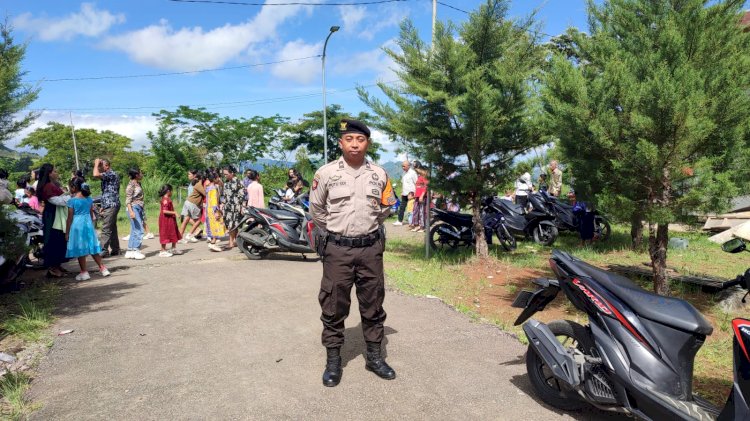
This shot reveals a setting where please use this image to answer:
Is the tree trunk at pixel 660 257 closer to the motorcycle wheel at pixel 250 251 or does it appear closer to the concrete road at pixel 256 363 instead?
the concrete road at pixel 256 363

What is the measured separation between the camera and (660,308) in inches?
101

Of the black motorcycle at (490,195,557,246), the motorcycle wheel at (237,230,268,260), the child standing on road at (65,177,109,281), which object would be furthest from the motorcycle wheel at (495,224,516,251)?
the child standing on road at (65,177,109,281)

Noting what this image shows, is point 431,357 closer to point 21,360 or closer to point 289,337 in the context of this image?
point 289,337

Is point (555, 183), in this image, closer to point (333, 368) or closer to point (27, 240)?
point (333, 368)

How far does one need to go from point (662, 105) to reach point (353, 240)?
2810mm

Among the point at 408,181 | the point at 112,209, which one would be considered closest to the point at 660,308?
the point at 112,209

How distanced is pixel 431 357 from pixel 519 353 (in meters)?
0.76

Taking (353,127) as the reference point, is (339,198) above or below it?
below

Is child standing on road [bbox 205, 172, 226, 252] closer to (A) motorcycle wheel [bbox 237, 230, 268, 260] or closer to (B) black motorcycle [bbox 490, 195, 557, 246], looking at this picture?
(A) motorcycle wheel [bbox 237, 230, 268, 260]

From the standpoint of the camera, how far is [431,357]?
3.78 metres

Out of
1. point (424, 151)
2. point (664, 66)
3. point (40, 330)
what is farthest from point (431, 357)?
point (424, 151)

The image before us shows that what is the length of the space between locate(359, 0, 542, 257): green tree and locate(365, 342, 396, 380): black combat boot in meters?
4.15

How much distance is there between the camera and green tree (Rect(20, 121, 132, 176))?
155 feet

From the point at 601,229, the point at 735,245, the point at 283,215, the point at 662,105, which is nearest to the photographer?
the point at 735,245
